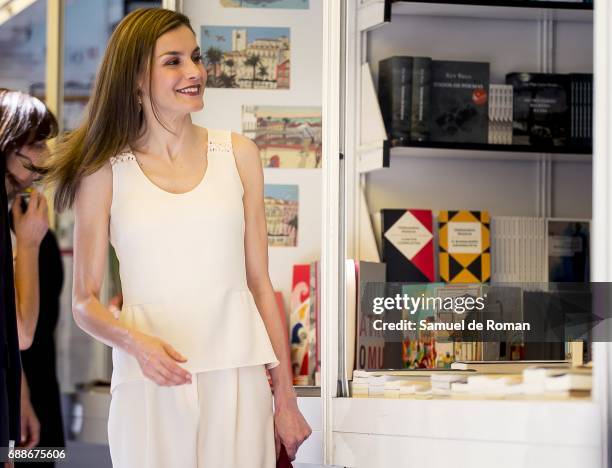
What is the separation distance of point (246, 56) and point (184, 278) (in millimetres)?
1378

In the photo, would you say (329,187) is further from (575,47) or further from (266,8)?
(575,47)

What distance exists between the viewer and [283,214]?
131 inches

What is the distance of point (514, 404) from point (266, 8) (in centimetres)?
157

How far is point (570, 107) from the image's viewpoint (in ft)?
11.1

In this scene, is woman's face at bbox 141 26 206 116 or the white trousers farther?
woman's face at bbox 141 26 206 116

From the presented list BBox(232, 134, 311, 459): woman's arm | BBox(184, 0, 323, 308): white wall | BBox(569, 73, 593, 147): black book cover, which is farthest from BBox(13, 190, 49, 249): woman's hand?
BBox(569, 73, 593, 147): black book cover

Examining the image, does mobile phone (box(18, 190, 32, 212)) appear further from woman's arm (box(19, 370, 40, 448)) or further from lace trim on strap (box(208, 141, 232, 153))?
lace trim on strap (box(208, 141, 232, 153))

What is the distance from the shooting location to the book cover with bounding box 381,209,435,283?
3.30 meters

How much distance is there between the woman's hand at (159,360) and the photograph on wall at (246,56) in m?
1.50

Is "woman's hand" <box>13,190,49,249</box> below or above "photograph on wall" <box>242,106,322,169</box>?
below

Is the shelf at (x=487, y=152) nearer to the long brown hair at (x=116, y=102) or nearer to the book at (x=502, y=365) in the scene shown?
the book at (x=502, y=365)

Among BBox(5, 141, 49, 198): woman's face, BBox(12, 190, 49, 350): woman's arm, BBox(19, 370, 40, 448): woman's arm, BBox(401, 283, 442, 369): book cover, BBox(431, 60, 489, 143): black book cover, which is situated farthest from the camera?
BBox(19, 370, 40, 448): woman's arm

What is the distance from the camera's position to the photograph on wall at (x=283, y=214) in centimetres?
333

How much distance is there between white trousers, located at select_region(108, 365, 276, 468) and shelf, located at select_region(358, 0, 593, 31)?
150cm
